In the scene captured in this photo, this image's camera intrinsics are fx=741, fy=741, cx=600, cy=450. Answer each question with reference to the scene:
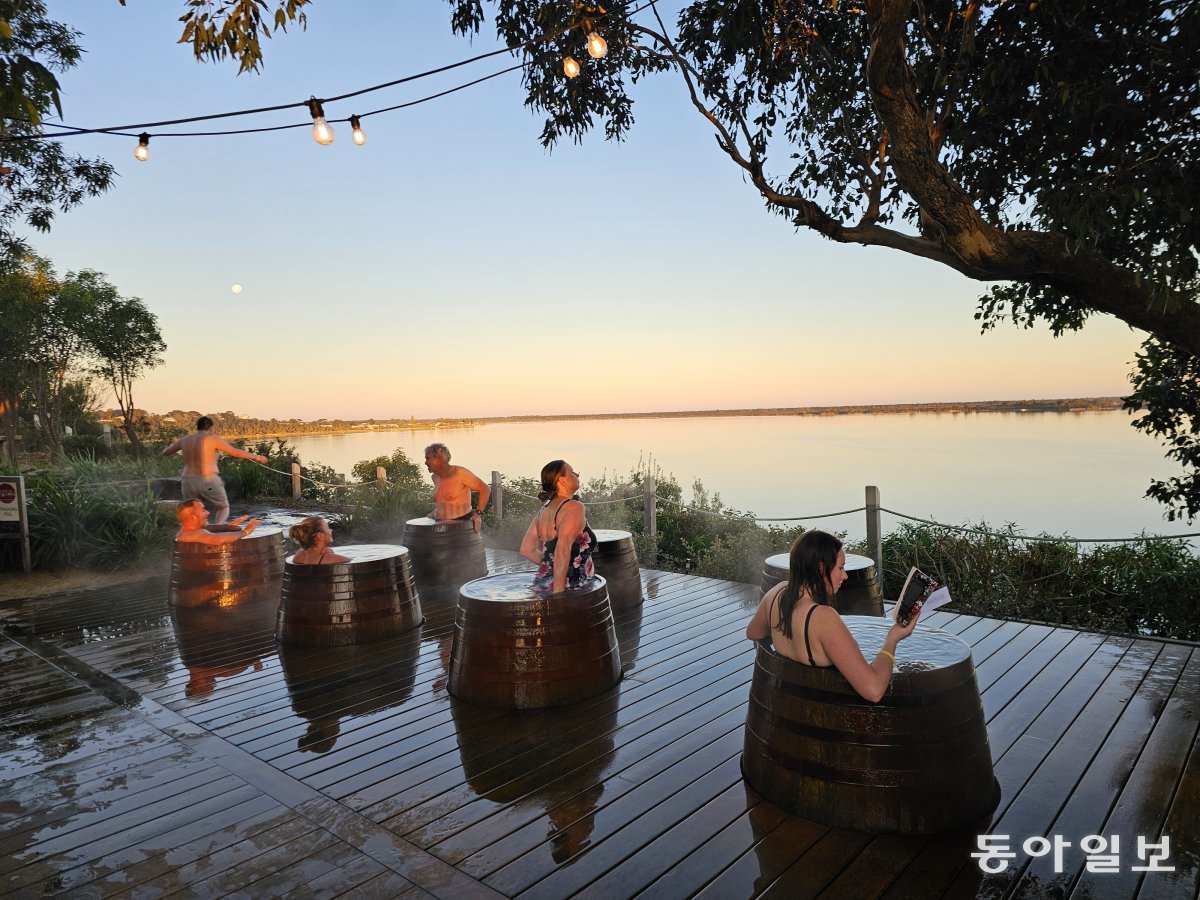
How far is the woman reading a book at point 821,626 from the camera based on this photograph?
2.72 metres

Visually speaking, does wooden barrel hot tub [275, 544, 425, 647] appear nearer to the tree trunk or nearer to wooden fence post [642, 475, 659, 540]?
wooden fence post [642, 475, 659, 540]

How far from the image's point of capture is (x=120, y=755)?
3.64m

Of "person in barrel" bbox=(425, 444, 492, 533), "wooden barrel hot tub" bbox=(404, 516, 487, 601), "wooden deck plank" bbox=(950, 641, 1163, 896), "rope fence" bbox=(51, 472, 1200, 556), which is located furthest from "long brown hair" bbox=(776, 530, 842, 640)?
"wooden barrel hot tub" bbox=(404, 516, 487, 601)

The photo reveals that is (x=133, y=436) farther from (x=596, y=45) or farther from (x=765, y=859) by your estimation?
(x=765, y=859)

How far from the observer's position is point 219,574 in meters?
6.31

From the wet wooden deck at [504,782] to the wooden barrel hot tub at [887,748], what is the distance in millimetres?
98

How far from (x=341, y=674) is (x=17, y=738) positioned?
1.65 metres

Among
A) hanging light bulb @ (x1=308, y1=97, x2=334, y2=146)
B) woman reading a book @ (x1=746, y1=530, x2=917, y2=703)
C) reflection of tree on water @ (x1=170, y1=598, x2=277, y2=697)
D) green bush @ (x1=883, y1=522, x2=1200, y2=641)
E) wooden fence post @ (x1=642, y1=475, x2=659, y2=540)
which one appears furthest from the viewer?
wooden fence post @ (x1=642, y1=475, x2=659, y2=540)

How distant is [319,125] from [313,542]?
3.72 metres

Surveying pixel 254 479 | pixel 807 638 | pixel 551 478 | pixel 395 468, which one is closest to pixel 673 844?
pixel 807 638

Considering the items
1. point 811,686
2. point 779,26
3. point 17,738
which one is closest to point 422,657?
point 17,738

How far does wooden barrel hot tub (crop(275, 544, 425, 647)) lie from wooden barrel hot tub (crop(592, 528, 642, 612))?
5.72 feet

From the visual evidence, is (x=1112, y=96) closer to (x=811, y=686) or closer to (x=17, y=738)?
(x=811, y=686)

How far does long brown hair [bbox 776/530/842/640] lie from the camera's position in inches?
114
